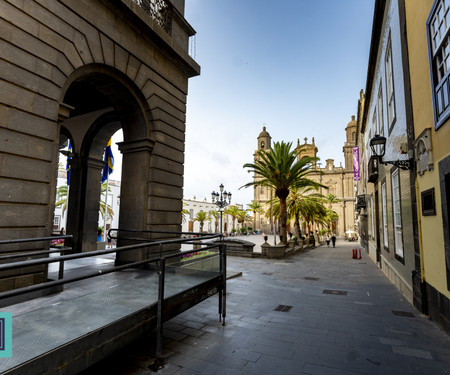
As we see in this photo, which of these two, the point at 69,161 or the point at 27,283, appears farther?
the point at 69,161

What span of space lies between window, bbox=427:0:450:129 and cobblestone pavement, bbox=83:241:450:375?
13.4ft

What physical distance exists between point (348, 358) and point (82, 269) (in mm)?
6866

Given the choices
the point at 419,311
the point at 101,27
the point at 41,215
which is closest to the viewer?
the point at 41,215

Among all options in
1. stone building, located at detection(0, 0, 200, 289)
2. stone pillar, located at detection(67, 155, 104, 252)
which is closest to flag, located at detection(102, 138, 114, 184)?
stone building, located at detection(0, 0, 200, 289)

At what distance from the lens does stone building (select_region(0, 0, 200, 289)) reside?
4.95 m

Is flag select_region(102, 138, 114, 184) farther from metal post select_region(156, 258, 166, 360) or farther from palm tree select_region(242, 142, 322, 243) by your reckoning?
metal post select_region(156, 258, 166, 360)

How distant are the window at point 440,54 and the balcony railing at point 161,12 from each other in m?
7.59

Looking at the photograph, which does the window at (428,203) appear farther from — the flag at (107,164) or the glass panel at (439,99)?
the flag at (107,164)

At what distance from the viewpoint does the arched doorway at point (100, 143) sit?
7805 mm

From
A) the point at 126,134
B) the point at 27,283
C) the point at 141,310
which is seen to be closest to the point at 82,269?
the point at 27,283

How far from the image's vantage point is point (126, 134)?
28.2ft

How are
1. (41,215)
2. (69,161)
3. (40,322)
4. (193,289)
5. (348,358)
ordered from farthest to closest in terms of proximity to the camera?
(69,161), (41,215), (193,289), (348,358), (40,322)

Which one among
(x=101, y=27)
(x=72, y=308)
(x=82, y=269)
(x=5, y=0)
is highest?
(x=101, y=27)

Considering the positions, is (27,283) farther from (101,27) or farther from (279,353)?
(101,27)
